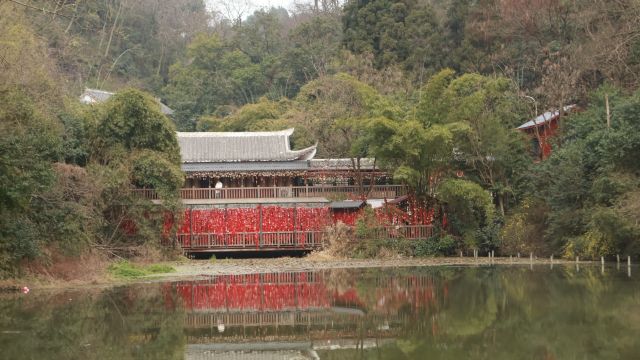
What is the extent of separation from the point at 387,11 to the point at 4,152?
3017 centimetres

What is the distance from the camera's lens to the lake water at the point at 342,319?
13773 millimetres

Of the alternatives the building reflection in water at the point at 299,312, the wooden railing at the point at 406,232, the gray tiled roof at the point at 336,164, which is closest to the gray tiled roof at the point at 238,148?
the gray tiled roof at the point at 336,164

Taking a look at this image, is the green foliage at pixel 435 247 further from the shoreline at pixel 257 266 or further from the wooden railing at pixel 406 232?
the shoreline at pixel 257 266

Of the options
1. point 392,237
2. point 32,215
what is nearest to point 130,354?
point 32,215

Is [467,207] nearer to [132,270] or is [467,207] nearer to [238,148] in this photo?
[238,148]

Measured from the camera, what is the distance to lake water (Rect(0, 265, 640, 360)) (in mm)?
13773

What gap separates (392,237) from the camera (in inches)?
1437

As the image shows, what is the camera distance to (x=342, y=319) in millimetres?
17469

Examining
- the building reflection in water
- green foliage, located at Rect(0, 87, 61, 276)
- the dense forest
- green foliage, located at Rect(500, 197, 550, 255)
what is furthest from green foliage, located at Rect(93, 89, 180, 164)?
green foliage, located at Rect(500, 197, 550, 255)

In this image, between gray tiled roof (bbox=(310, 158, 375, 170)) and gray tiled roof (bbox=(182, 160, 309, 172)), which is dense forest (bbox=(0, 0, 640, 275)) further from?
gray tiled roof (bbox=(182, 160, 309, 172))

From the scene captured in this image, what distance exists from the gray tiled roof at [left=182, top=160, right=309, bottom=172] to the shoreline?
427cm

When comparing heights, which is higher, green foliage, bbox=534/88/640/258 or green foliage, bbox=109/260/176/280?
green foliage, bbox=534/88/640/258

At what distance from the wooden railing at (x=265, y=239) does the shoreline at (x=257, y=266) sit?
1094 millimetres

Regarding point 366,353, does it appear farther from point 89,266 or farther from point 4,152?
point 89,266
